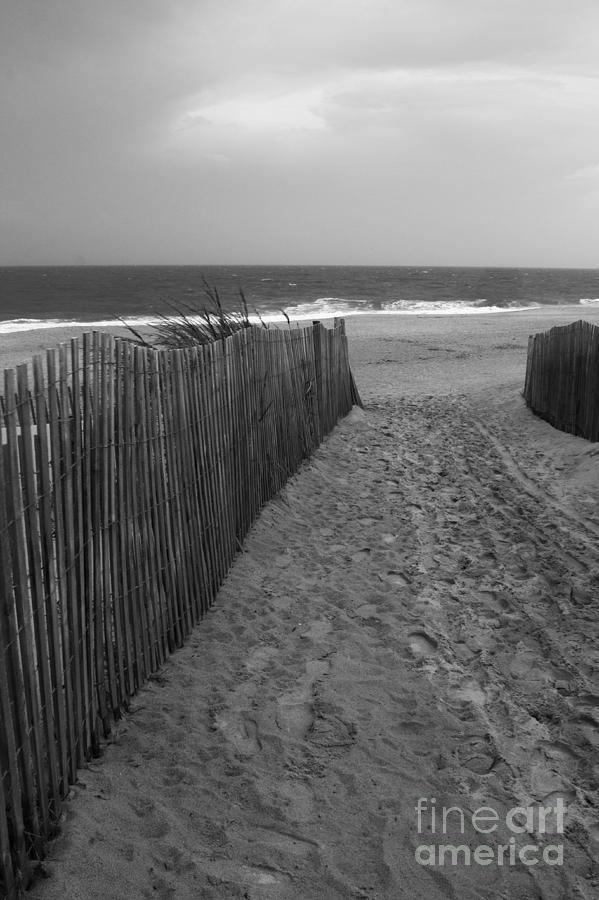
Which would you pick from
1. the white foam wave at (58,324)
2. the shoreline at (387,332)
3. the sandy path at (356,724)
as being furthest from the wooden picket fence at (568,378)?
the white foam wave at (58,324)

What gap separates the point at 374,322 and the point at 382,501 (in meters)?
19.4

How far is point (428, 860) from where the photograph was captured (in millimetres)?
2189

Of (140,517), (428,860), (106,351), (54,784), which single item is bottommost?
(428,860)

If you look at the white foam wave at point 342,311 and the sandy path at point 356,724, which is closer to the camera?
the sandy path at point 356,724

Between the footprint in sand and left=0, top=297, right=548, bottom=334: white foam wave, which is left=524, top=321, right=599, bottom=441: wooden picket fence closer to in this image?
the footprint in sand

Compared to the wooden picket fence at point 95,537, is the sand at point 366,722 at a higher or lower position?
lower

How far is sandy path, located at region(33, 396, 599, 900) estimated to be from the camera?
2129 millimetres

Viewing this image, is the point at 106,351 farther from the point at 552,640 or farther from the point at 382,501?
the point at 382,501

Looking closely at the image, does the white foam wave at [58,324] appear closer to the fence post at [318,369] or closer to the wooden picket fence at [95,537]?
the fence post at [318,369]

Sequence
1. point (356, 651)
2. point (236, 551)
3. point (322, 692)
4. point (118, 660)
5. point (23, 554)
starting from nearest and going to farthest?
point (23, 554) → point (118, 660) → point (322, 692) → point (356, 651) → point (236, 551)

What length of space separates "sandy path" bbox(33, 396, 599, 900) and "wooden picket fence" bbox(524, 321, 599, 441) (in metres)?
2.17


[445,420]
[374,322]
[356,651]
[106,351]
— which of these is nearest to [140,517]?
[106,351]

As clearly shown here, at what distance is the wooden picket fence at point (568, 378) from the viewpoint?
22.3 ft

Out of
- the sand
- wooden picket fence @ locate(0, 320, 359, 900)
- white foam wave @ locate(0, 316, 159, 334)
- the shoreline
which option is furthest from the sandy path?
white foam wave @ locate(0, 316, 159, 334)
